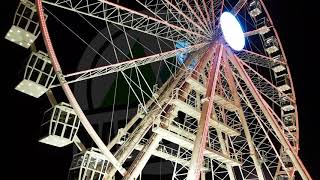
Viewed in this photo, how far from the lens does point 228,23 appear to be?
64.8 feet

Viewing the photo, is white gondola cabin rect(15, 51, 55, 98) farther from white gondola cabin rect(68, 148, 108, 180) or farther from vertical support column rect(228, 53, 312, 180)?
vertical support column rect(228, 53, 312, 180)

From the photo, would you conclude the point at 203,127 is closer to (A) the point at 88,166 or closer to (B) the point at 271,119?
Answer: (A) the point at 88,166

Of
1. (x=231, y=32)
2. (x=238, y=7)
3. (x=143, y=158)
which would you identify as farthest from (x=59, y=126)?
(x=238, y=7)

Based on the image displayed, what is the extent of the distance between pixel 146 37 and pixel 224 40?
384 inches

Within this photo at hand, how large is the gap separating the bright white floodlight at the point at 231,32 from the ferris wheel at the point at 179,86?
51 mm

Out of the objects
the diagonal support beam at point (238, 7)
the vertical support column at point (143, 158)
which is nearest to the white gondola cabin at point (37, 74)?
the vertical support column at point (143, 158)

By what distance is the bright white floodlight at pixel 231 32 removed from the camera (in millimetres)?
19109

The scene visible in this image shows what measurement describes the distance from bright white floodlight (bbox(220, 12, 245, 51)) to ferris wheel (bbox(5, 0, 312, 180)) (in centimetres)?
5

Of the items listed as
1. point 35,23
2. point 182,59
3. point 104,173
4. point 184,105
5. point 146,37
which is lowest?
point 104,173

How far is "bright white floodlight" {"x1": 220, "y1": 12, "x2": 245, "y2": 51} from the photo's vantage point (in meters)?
19.1

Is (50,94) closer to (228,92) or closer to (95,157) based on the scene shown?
(95,157)

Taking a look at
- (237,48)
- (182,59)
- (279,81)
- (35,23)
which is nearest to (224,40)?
(237,48)

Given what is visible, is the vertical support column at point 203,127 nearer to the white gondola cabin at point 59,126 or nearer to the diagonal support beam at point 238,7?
the white gondola cabin at point 59,126

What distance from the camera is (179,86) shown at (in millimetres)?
18297
